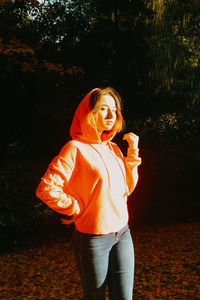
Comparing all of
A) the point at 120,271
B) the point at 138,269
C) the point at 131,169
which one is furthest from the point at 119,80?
the point at 120,271

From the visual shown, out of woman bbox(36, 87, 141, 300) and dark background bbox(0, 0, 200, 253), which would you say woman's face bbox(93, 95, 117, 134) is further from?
dark background bbox(0, 0, 200, 253)

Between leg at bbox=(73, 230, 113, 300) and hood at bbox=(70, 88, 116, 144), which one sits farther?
hood at bbox=(70, 88, 116, 144)

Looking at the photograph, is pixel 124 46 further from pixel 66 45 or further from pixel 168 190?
pixel 168 190

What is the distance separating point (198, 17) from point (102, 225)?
30.1 ft

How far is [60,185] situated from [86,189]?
154 mm

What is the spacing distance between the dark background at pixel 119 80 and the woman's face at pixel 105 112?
502cm

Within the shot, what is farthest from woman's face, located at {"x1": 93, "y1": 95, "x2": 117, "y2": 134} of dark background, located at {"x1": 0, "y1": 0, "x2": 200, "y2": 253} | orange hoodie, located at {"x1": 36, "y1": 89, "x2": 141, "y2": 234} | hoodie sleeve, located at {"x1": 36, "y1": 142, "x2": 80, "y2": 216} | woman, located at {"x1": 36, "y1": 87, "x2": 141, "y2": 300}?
dark background, located at {"x1": 0, "y1": 0, "x2": 200, "y2": 253}

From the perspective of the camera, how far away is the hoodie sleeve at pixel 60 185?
1.86 m

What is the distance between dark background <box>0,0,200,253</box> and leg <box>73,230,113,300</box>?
5.23 m

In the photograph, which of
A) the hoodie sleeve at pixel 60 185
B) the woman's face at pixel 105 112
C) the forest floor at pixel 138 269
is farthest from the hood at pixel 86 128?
the forest floor at pixel 138 269

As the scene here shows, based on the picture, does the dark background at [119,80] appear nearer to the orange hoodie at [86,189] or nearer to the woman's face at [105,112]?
the woman's face at [105,112]

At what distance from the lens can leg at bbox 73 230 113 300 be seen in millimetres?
1869

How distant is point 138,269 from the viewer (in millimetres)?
4762

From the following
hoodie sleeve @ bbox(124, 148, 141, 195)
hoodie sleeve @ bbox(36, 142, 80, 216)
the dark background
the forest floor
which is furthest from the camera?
the dark background
